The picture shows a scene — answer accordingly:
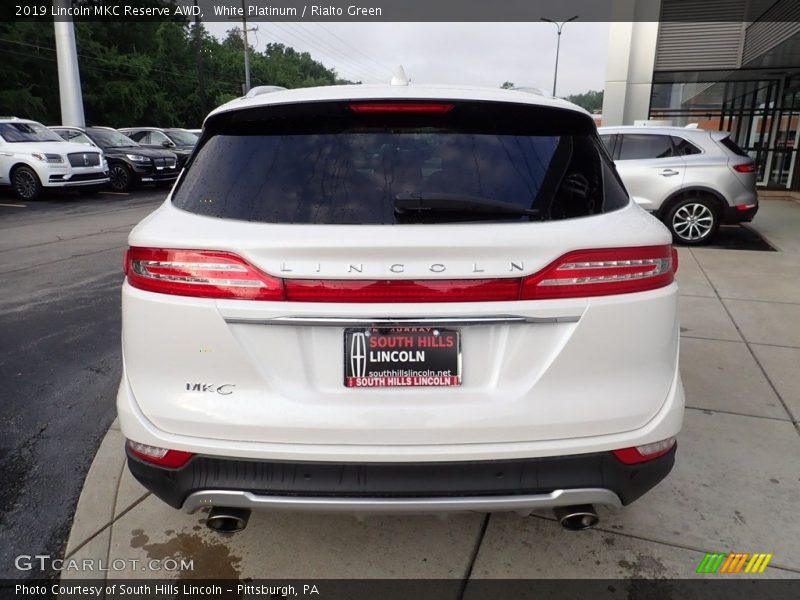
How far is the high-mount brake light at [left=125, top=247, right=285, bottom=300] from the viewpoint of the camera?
71.7 inches

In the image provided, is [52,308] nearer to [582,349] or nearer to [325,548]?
[325,548]

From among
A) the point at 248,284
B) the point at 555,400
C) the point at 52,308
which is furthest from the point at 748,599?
the point at 52,308

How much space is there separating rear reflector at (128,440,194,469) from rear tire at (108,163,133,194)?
1731cm

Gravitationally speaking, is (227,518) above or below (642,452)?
below

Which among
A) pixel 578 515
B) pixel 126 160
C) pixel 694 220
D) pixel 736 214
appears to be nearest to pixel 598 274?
pixel 578 515

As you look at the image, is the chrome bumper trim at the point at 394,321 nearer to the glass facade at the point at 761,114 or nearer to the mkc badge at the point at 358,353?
the mkc badge at the point at 358,353

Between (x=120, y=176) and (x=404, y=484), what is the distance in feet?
59.5

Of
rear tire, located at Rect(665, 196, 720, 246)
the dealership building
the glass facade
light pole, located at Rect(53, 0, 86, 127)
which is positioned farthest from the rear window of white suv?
light pole, located at Rect(53, 0, 86, 127)

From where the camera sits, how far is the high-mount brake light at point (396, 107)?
212 cm

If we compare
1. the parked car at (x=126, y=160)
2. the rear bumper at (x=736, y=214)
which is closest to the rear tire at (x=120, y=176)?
the parked car at (x=126, y=160)

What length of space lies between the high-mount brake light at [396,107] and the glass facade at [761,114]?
631 inches

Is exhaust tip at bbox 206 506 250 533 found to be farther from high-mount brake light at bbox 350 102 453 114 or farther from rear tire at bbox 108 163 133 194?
rear tire at bbox 108 163 133 194

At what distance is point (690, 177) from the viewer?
8984 millimetres

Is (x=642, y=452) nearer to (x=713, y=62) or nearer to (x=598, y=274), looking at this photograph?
(x=598, y=274)
